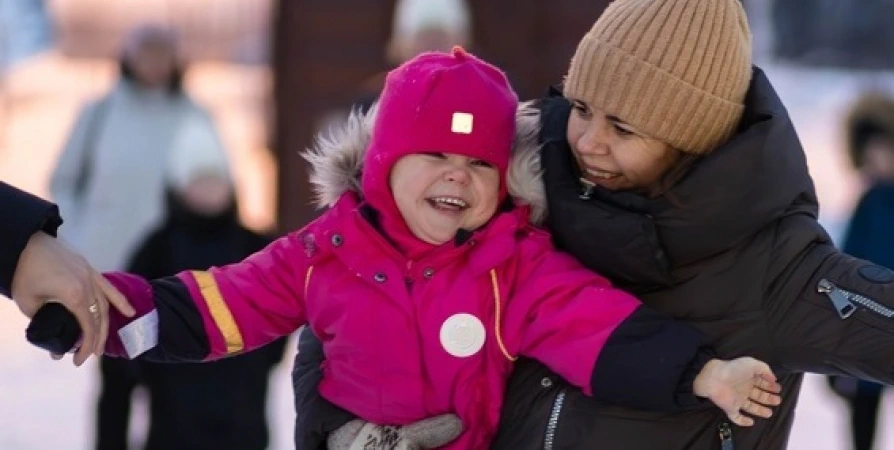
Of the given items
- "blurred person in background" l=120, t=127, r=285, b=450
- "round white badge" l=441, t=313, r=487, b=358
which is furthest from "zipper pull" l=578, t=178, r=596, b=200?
"blurred person in background" l=120, t=127, r=285, b=450

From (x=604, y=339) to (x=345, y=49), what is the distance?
651 cm

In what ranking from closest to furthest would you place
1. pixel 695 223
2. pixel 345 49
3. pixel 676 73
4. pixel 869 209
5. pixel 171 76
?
pixel 695 223, pixel 676 73, pixel 869 209, pixel 171 76, pixel 345 49

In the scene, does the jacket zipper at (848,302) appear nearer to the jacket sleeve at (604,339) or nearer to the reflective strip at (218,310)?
the jacket sleeve at (604,339)

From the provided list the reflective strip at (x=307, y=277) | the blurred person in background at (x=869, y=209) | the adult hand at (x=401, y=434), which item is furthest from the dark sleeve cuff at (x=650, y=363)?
the blurred person in background at (x=869, y=209)

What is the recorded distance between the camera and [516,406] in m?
2.36

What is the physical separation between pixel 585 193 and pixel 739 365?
1.16 ft

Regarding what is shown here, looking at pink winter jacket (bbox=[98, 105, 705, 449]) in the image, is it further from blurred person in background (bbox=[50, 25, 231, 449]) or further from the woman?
blurred person in background (bbox=[50, 25, 231, 449])

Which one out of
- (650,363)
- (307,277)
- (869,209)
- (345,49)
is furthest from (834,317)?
(345,49)

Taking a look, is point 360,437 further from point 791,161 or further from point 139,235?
point 139,235

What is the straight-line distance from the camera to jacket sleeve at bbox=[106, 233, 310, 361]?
2.47 meters

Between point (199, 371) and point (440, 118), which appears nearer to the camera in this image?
point (440, 118)

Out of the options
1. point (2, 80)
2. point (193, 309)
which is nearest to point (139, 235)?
point (193, 309)

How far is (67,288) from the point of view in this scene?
91.0 inches

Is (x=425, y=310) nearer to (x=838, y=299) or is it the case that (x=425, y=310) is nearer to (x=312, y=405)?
(x=312, y=405)
